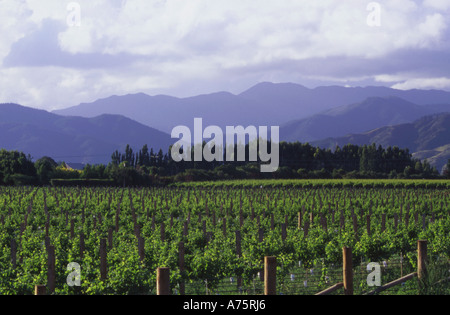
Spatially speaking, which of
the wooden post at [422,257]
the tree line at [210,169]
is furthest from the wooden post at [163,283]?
the tree line at [210,169]

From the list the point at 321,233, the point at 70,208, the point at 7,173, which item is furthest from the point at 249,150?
the point at 321,233

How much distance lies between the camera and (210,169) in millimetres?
101062

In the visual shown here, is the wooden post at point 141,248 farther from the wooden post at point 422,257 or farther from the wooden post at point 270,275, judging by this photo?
the wooden post at point 270,275

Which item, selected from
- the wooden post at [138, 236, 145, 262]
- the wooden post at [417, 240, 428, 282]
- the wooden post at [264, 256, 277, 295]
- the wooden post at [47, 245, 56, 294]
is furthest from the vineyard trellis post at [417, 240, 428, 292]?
the wooden post at [47, 245, 56, 294]

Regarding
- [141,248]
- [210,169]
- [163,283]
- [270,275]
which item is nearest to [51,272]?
[141,248]

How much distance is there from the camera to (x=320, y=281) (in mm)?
14586

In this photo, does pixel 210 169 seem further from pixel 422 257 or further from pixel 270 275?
pixel 270 275

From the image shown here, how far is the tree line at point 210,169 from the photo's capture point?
2827 inches

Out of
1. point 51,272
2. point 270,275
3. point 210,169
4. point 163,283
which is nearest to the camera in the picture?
point 163,283

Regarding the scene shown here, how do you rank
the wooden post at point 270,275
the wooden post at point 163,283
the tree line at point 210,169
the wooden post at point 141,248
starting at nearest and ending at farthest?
the wooden post at point 163,283 < the wooden post at point 270,275 < the wooden post at point 141,248 < the tree line at point 210,169

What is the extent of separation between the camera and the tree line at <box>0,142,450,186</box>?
71.8 metres

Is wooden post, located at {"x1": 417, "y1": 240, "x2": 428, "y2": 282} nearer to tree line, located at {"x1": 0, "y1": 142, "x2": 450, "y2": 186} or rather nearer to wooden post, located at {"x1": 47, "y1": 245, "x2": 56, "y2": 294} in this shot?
wooden post, located at {"x1": 47, "y1": 245, "x2": 56, "y2": 294}
